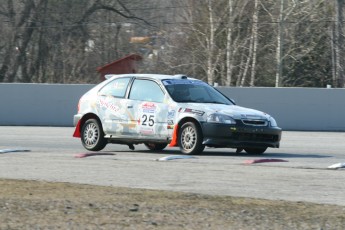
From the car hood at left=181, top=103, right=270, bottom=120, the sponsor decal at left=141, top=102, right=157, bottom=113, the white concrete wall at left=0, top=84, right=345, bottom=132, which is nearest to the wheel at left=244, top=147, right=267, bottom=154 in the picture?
the car hood at left=181, top=103, right=270, bottom=120

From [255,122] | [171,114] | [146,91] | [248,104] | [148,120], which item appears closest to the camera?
[255,122]

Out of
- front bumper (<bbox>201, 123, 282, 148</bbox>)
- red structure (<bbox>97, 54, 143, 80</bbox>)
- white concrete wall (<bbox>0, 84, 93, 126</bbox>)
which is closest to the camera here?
front bumper (<bbox>201, 123, 282, 148</bbox>)

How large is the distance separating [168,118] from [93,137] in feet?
5.68

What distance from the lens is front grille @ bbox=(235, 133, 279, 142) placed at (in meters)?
16.8

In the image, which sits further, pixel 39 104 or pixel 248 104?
pixel 39 104

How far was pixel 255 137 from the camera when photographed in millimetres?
16953

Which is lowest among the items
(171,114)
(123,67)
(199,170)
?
(199,170)

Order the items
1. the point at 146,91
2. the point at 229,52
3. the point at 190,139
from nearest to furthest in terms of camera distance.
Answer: the point at 190,139 < the point at 146,91 < the point at 229,52

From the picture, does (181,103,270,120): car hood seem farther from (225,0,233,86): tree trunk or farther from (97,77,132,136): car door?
(225,0,233,86): tree trunk

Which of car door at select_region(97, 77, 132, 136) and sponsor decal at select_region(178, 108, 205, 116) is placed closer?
sponsor decal at select_region(178, 108, 205, 116)

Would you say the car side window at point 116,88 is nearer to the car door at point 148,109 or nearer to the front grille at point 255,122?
the car door at point 148,109

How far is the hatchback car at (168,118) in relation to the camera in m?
16.8

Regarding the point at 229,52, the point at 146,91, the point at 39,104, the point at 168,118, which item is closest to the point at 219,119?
the point at 168,118

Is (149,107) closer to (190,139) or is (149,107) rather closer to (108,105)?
(108,105)
